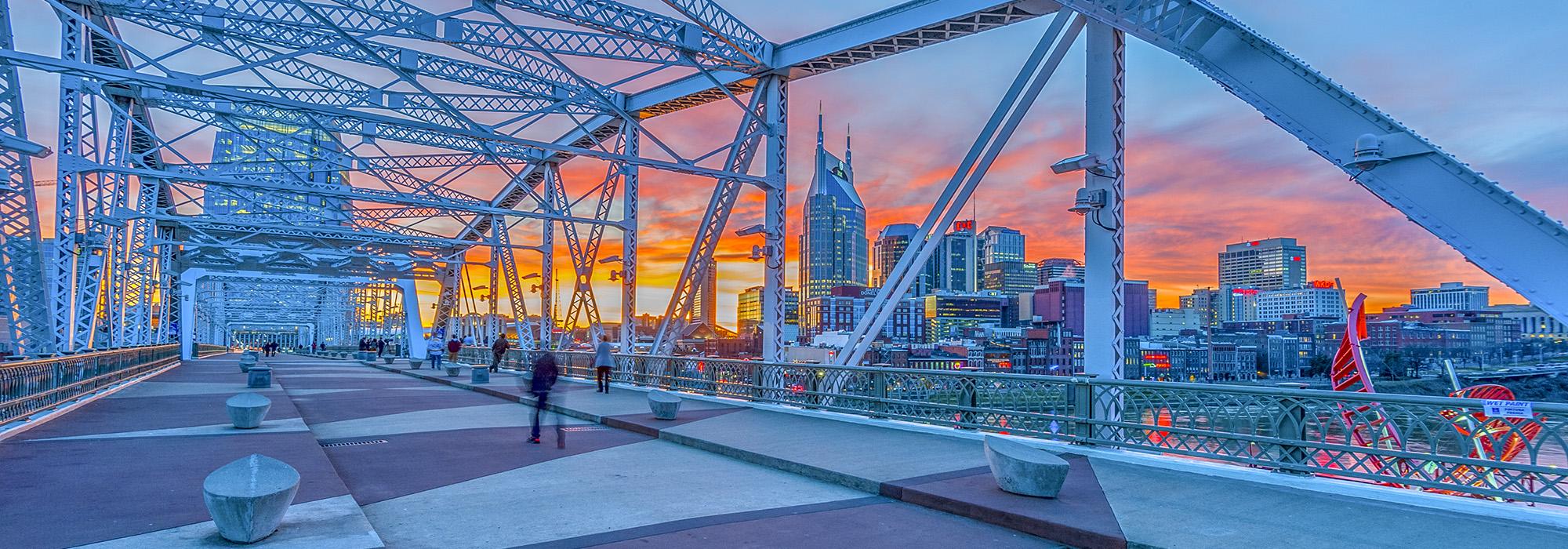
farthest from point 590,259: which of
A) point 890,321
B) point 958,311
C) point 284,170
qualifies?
point 958,311

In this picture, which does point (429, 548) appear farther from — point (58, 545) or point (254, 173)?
Result: point (254, 173)

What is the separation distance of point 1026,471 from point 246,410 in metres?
11.8

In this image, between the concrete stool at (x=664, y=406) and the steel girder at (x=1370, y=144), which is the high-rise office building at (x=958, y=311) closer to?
the concrete stool at (x=664, y=406)

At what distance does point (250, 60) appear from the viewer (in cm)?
1822

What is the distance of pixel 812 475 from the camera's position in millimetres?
9727

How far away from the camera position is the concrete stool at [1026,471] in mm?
7645

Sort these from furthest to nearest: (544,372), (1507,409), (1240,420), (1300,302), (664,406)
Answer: (1300,302)
(664,406)
(544,372)
(1240,420)
(1507,409)

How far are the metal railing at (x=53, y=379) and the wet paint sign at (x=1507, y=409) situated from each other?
17.3 m

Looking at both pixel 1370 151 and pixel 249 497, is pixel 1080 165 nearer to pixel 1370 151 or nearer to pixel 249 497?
pixel 1370 151

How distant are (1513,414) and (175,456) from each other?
14.0 meters

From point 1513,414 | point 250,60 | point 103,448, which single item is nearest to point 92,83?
point 250,60

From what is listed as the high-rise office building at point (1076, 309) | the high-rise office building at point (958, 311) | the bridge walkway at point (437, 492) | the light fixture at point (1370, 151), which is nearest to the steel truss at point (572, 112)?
the light fixture at point (1370, 151)

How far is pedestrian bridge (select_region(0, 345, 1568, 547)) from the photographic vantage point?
663 cm

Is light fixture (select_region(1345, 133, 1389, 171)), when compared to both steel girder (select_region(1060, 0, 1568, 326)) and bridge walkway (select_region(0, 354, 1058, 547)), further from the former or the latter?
bridge walkway (select_region(0, 354, 1058, 547))
